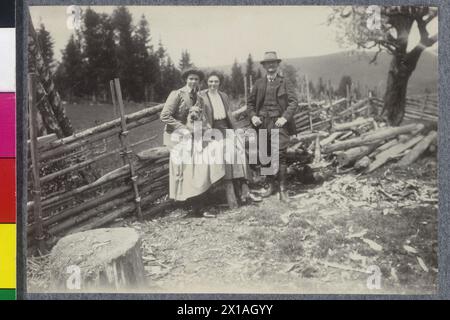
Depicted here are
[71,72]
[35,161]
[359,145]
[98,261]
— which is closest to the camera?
[98,261]

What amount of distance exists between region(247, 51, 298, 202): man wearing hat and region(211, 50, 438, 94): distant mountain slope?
6.8 inches

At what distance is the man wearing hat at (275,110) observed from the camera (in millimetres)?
3744

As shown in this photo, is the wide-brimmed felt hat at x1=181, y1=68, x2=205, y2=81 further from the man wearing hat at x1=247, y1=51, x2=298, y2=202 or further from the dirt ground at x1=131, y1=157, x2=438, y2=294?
the dirt ground at x1=131, y1=157, x2=438, y2=294

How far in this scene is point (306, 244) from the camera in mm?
3686

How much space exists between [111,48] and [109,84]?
29 cm

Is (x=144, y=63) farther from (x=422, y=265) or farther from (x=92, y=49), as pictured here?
(x=422, y=265)

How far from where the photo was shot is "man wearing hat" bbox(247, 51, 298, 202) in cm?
374

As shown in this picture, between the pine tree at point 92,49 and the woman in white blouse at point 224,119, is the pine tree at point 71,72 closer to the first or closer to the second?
the pine tree at point 92,49

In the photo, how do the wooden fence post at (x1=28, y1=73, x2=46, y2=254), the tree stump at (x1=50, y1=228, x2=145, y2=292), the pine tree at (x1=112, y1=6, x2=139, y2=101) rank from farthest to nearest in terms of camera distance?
→ 1. the pine tree at (x1=112, y1=6, x2=139, y2=101)
2. the wooden fence post at (x1=28, y1=73, x2=46, y2=254)
3. the tree stump at (x1=50, y1=228, x2=145, y2=292)

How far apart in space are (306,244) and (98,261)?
1.50 meters

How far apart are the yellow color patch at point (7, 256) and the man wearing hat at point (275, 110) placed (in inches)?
76.8

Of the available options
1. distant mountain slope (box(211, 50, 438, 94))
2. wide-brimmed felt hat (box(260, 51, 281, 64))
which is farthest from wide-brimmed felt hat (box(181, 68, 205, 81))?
wide-brimmed felt hat (box(260, 51, 281, 64))

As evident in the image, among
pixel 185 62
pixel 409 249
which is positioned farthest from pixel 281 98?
pixel 409 249
